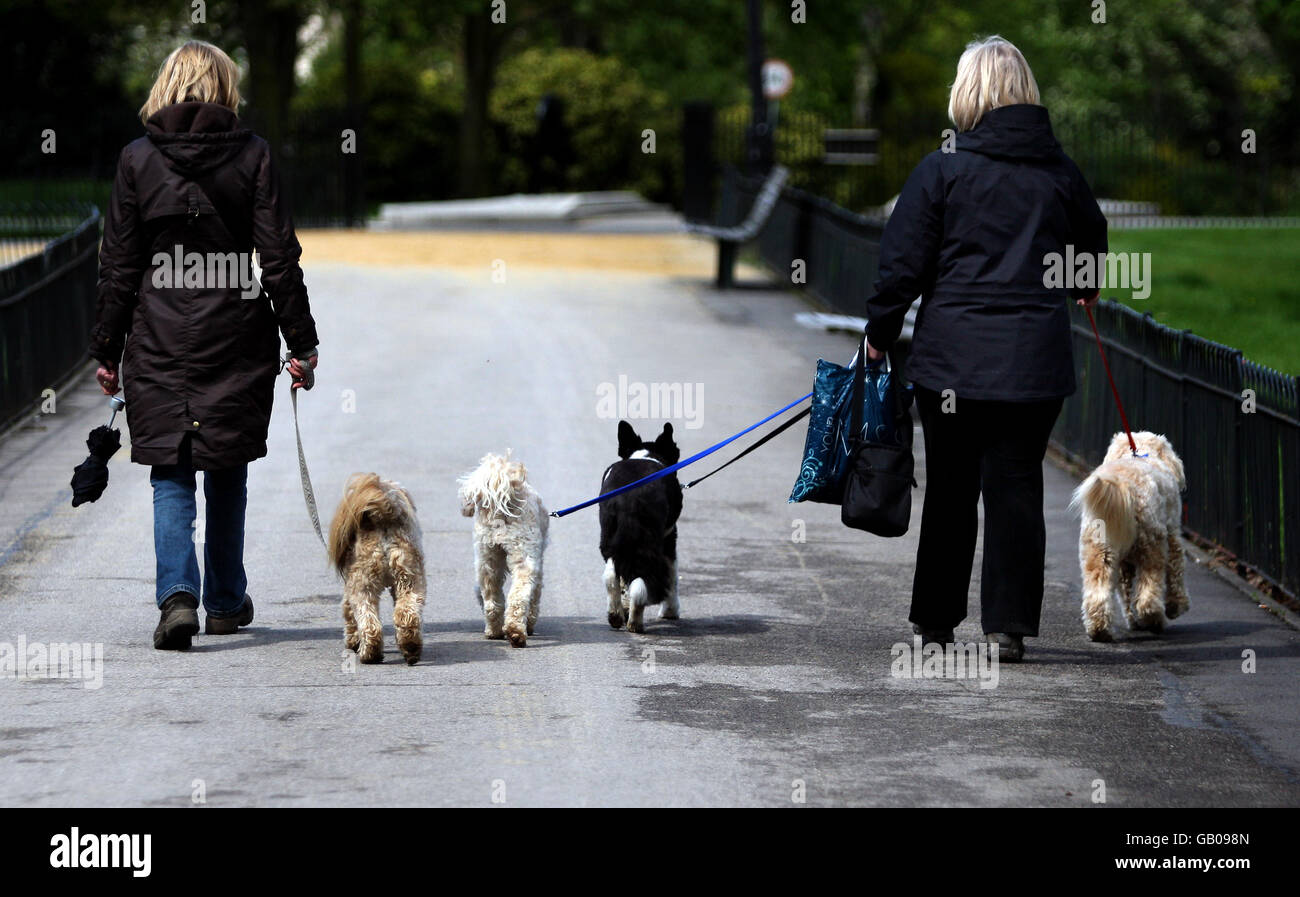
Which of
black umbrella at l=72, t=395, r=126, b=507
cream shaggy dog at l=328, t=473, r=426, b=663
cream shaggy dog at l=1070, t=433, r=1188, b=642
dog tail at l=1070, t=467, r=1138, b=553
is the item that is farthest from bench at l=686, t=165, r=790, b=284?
cream shaggy dog at l=328, t=473, r=426, b=663

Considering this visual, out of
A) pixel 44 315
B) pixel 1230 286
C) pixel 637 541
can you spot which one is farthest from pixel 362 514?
pixel 1230 286

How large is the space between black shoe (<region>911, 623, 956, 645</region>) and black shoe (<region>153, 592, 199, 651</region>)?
272cm

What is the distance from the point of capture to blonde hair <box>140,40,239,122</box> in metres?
7.16

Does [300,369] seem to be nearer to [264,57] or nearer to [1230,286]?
[1230,286]

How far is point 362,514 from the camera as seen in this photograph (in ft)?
22.8

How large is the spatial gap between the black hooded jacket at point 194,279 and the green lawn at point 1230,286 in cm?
753

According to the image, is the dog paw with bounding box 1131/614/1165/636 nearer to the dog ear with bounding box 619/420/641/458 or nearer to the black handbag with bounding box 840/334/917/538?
the black handbag with bounding box 840/334/917/538

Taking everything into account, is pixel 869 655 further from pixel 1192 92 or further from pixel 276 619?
pixel 1192 92

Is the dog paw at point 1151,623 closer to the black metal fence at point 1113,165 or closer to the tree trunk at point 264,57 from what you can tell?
the black metal fence at point 1113,165

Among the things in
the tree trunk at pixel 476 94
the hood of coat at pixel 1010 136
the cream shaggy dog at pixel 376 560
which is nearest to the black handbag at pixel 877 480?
the hood of coat at pixel 1010 136

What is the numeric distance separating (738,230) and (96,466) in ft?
51.3

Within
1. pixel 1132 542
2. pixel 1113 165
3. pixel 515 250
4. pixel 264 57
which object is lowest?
pixel 1132 542

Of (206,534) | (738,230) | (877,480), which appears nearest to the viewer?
(877,480)

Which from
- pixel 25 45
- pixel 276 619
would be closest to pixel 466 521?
pixel 276 619
